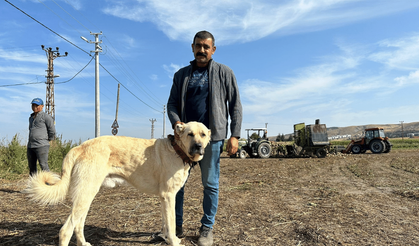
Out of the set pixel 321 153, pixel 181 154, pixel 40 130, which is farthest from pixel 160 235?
pixel 321 153

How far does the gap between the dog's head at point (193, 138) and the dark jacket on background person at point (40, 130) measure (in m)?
5.15

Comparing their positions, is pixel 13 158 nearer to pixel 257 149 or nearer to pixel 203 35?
pixel 203 35

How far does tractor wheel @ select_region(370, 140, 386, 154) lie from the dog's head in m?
23.5

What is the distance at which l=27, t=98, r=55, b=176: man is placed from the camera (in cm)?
628

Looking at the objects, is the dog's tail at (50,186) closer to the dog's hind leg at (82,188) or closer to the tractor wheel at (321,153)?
the dog's hind leg at (82,188)

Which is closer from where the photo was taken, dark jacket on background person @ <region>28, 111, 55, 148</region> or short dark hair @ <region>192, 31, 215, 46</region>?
short dark hair @ <region>192, 31, 215, 46</region>

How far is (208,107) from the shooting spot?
10.5 ft

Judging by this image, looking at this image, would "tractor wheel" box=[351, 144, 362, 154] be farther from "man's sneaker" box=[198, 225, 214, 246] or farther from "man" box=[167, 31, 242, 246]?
"man's sneaker" box=[198, 225, 214, 246]

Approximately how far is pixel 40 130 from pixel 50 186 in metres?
4.49

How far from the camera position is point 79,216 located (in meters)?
2.72

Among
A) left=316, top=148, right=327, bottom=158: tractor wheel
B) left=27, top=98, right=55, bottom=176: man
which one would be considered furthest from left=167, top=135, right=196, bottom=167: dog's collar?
left=316, top=148, right=327, bottom=158: tractor wheel

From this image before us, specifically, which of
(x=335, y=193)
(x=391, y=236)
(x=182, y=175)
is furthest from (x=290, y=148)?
(x=182, y=175)

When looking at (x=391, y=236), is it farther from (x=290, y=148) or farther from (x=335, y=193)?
(x=290, y=148)

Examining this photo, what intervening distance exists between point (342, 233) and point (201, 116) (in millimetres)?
2489
